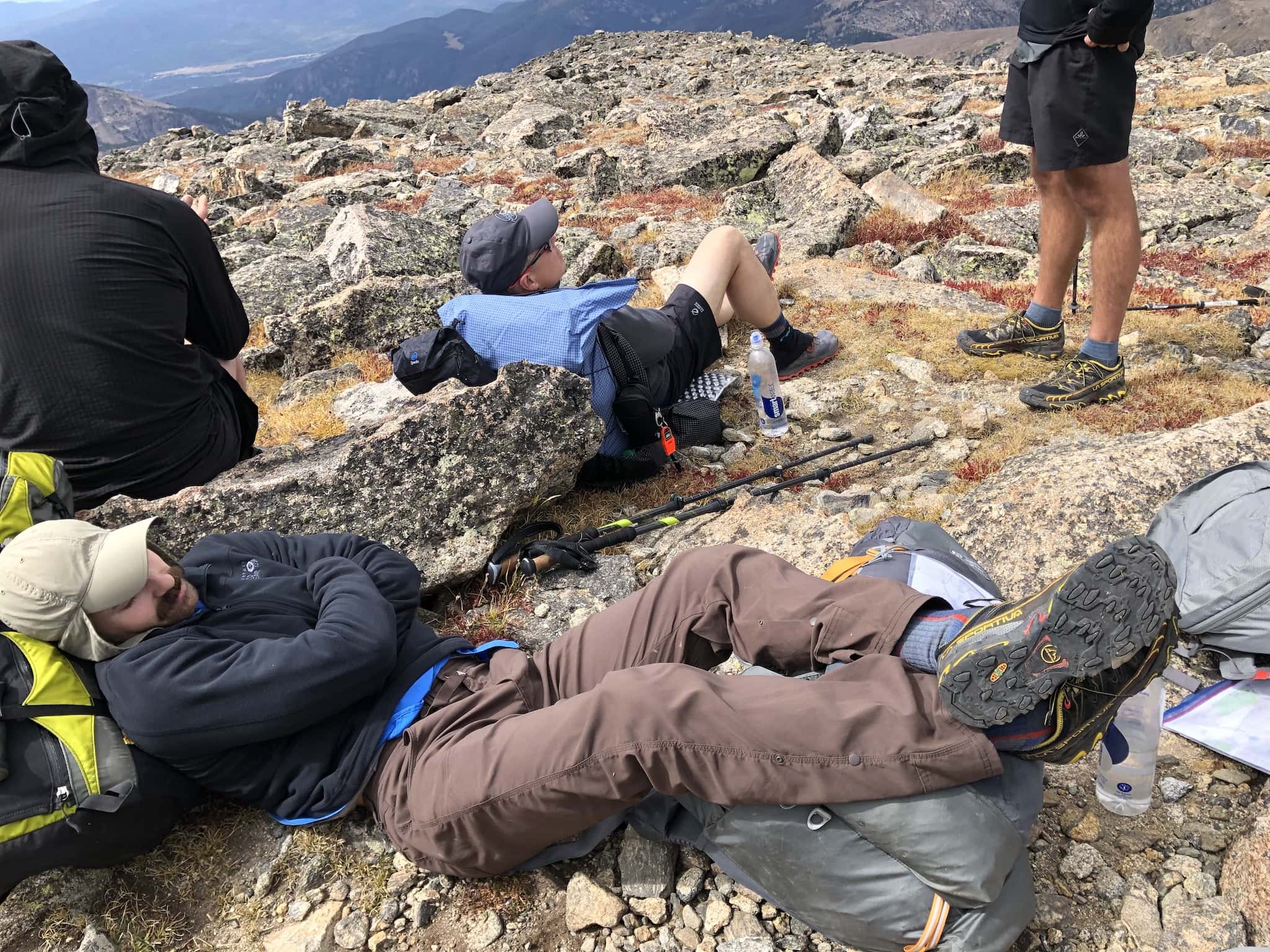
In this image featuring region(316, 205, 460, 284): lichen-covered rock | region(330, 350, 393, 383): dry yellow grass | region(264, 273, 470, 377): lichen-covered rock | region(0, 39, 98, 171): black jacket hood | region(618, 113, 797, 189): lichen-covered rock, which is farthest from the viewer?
region(618, 113, 797, 189): lichen-covered rock

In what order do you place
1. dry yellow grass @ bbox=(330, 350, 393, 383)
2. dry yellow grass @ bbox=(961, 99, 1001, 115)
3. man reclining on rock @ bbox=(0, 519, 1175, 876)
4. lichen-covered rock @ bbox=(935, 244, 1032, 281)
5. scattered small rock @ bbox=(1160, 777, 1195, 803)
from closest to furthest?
man reclining on rock @ bbox=(0, 519, 1175, 876), scattered small rock @ bbox=(1160, 777, 1195, 803), dry yellow grass @ bbox=(330, 350, 393, 383), lichen-covered rock @ bbox=(935, 244, 1032, 281), dry yellow grass @ bbox=(961, 99, 1001, 115)

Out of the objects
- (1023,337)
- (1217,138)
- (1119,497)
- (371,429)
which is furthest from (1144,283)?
(1217,138)

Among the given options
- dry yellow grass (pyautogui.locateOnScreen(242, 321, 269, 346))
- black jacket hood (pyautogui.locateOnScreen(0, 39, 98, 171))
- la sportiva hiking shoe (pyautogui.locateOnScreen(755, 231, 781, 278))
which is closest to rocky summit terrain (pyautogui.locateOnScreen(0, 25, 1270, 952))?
dry yellow grass (pyautogui.locateOnScreen(242, 321, 269, 346))

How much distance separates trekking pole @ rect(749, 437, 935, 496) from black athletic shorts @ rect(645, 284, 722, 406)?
1323 mm

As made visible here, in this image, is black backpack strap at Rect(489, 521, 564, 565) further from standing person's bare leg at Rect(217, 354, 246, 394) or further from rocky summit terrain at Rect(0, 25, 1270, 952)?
standing person's bare leg at Rect(217, 354, 246, 394)

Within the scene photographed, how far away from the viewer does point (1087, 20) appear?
17.4ft

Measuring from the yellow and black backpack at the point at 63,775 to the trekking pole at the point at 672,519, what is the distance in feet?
7.93

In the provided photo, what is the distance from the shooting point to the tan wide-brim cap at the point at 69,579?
2969 millimetres

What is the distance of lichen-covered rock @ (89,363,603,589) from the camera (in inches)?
191

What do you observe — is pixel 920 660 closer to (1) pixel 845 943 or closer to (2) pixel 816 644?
(2) pixel 816 644

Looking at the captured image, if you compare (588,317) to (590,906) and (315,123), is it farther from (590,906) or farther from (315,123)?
(315,123)

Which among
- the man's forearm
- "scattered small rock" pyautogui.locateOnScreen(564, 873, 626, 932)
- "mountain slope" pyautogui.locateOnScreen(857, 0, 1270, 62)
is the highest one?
"mountain slope" pyautogui.locateOnScreen(857, 0, 1270, 62)

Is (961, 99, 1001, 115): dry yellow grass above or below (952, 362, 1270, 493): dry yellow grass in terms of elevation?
above

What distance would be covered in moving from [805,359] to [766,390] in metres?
1.18
